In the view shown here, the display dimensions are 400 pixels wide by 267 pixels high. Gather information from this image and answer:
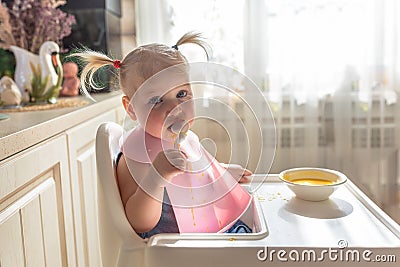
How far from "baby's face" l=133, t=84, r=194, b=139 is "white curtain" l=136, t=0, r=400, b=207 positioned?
1.21 meters

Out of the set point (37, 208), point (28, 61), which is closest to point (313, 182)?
point (37, 208)

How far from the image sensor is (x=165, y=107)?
0.82 metres

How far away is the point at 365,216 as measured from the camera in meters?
0.84

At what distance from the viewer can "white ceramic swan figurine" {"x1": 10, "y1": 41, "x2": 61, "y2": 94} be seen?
1590mm

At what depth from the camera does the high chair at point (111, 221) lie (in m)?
0.76

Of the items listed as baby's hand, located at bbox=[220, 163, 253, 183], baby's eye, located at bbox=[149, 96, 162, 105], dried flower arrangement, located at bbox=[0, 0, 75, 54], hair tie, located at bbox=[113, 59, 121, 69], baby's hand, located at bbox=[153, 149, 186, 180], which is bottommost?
baby's hand, located at bbox=[220, 163, 253, 183]

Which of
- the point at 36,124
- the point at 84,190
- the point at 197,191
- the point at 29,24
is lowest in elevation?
the point at 84,190

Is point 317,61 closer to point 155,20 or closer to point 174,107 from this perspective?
point 155,20

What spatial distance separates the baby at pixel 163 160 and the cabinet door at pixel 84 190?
1.50 ft

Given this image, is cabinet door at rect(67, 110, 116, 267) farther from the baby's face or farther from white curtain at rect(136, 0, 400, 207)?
white curtain at rect(136, 0, 400, 207)

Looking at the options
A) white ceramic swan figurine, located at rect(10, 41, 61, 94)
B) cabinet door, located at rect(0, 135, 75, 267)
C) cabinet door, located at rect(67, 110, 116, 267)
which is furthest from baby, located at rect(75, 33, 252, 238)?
white ceramic swan figurine, located at rect(10, 41, 61, 94)

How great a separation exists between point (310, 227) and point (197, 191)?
0.21 m

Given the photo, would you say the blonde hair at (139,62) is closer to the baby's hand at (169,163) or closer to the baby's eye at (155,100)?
the baby's eye at (155,100)

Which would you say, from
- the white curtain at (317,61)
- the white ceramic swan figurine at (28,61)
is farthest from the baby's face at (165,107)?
the white curtain at (317,61)
